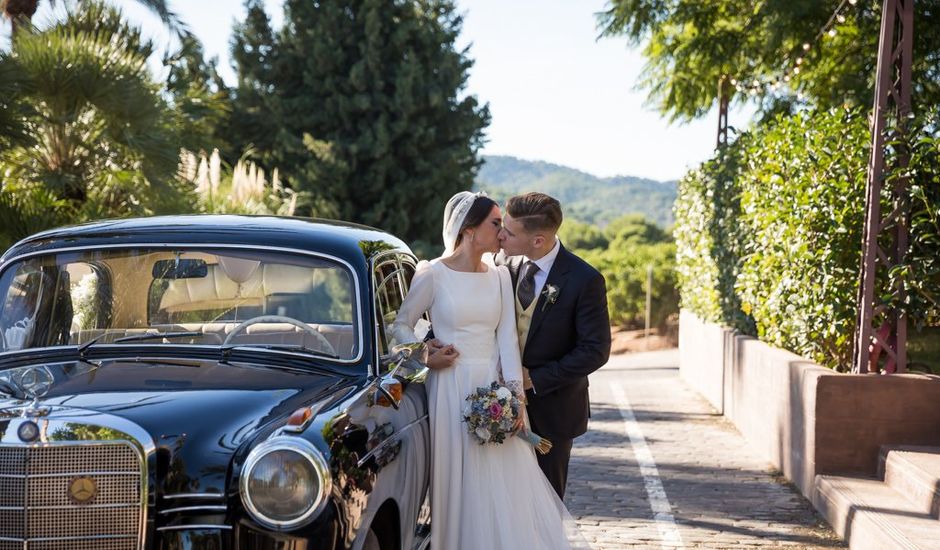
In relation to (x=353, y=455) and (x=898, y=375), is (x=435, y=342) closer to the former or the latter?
(x=353, y=455)

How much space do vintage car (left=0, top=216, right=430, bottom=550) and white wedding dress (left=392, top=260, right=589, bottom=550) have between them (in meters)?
0.12

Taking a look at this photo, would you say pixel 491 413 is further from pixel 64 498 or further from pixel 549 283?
pixel 64 498

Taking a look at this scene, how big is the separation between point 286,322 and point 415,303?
68 cm

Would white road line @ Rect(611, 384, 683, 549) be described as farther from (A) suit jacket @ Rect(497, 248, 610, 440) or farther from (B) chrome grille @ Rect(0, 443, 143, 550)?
(B) chrome grille @ Rect(0, 443, 143, 550)

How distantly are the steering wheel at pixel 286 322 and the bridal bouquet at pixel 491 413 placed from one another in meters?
0.72

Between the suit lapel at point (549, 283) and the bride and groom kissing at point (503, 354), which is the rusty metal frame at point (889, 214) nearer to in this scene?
the bride and groom kissing at point (503, 354)

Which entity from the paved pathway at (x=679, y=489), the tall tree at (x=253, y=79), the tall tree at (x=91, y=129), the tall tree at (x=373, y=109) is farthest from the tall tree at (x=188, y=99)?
the tall tree at (x=253, y=79)

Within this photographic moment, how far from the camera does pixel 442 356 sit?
5.88m

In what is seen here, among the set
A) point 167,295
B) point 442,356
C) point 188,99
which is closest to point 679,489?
point 442,356

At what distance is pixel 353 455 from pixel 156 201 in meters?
10.8

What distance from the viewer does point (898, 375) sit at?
27.3 feet

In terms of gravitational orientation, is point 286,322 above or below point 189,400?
above

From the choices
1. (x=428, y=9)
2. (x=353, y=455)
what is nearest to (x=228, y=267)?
(x=353, y=455)

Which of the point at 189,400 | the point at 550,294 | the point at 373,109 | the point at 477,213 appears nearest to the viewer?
the point at 189,400
